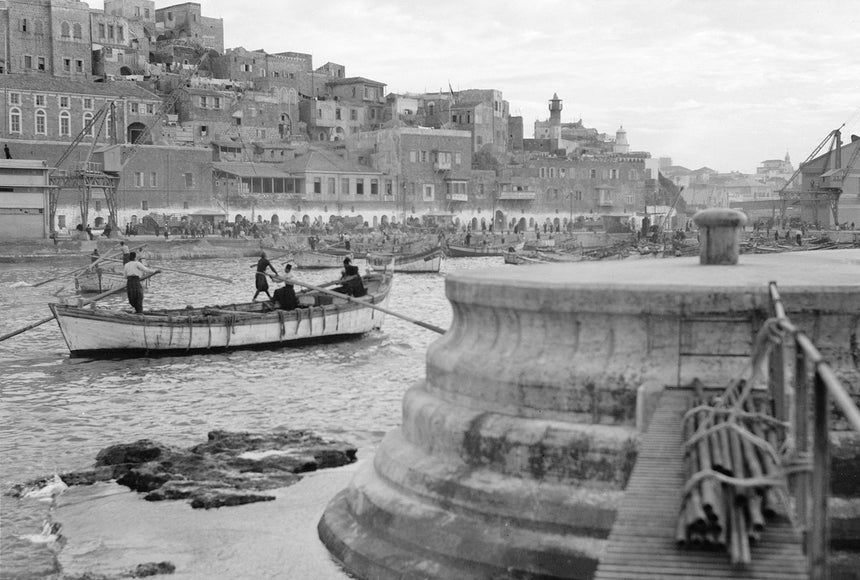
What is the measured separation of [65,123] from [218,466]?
75.4 meters

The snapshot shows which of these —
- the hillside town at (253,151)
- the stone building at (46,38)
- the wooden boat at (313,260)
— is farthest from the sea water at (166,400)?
the stone building at (46,38)

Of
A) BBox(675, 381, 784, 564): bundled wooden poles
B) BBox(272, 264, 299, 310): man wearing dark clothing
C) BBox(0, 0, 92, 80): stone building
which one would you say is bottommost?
BBox(272, 264, 299, 310): man wearing dark clothing

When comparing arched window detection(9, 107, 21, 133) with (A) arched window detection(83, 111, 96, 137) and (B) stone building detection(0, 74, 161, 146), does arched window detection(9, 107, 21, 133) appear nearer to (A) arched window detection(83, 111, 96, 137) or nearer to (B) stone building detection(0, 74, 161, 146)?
(B) stone building detection(0, 74, 161, 146)

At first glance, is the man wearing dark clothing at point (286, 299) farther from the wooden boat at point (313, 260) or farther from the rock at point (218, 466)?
the wooden boat at point (313, 260)

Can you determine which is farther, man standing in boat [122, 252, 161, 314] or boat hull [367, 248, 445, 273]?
boat hull [367, 248, 445, 273]

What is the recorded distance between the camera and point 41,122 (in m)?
80.6

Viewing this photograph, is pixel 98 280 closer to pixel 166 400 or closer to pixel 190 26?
pixel 166 400

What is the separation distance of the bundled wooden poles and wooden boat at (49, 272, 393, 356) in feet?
61.2

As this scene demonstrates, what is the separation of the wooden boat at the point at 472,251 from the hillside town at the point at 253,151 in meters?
16.6

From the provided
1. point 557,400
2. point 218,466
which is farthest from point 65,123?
point 557,400

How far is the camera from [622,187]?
116750mm

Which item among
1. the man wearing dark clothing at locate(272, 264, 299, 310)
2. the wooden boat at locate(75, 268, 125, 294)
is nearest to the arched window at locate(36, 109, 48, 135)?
the wooden boat at locate(75, 268, 125, 294)

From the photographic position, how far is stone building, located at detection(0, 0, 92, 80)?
296 feet

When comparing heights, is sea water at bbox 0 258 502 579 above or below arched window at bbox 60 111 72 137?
below
